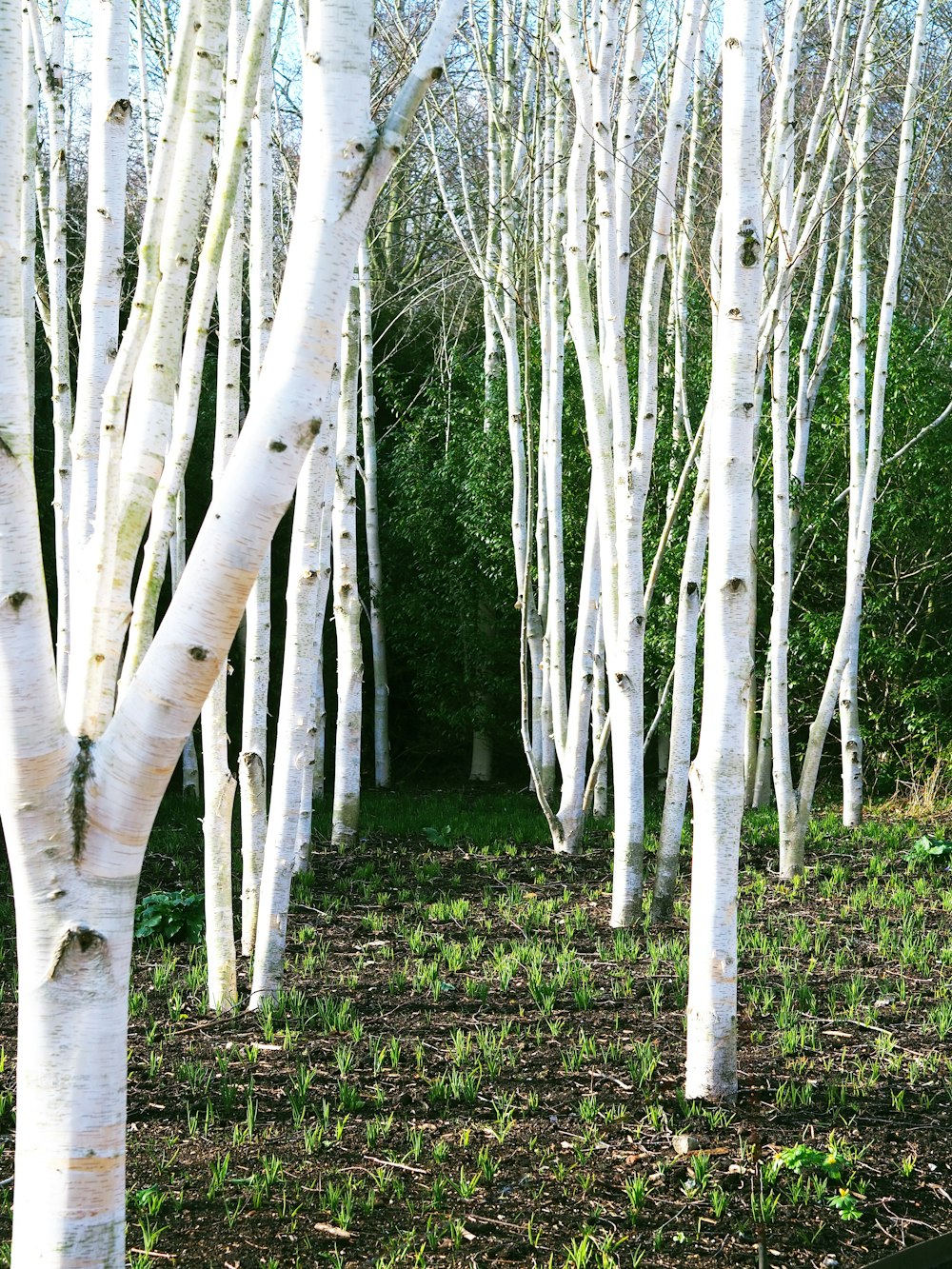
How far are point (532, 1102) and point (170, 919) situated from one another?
94.3 inches

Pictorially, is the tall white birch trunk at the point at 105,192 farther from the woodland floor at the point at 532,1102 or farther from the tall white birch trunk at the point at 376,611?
the tall white birch trunk at the point at 376,611

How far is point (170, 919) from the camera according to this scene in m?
4.98

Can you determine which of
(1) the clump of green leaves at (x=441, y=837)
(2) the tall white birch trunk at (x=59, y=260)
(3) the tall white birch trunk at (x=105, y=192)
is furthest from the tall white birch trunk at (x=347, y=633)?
(3) the tall white birch trunk at (x=105, y=192)

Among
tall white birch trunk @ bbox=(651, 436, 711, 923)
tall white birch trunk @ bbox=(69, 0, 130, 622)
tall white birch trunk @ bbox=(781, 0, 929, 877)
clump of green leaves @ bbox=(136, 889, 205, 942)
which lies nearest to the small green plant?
tall white birch trunk @ bbox=(651, 436, 711, 923)

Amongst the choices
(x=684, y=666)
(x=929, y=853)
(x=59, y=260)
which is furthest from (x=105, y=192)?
(x=929, y=853)

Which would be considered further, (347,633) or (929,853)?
(347,633)

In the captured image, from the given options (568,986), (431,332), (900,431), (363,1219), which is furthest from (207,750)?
(431,332)

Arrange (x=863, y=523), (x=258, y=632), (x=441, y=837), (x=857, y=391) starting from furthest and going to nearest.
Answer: (x=441, y=837) < (x=857, y=391) < (x=863, y=523) < (x=258, y=632)

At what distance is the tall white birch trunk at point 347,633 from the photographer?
23.5 ft

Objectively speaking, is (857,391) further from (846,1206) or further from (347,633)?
(846,1206)

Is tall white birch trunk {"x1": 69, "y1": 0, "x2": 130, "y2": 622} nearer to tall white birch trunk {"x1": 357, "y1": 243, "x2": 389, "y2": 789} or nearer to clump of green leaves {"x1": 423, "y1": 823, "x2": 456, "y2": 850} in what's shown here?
clump of green leaves {"x1": 423, "y1": 823, "x2": 456, "y2": 850}

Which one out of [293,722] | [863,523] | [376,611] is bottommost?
[293,722]

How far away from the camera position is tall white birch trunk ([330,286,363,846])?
7.18 meters

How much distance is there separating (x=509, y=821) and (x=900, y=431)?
15.5ft
